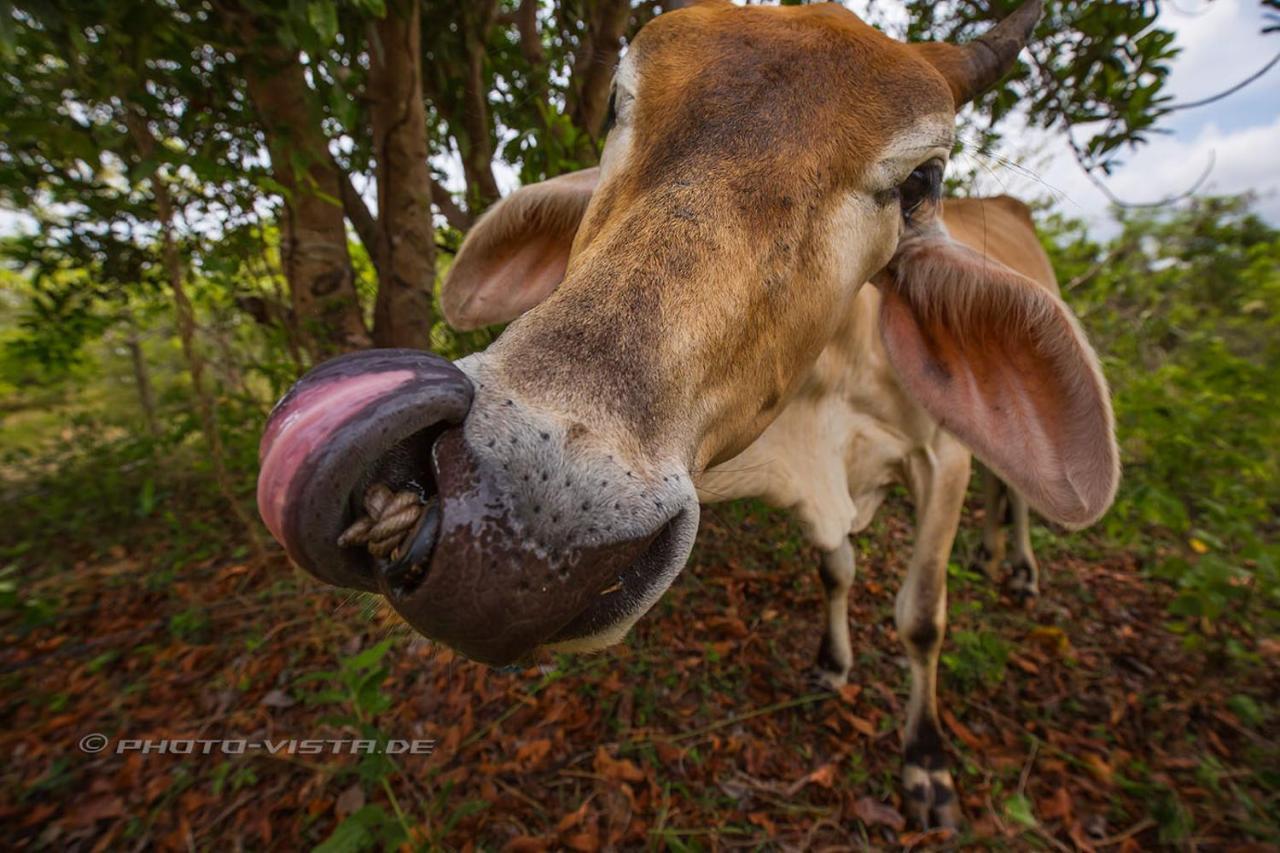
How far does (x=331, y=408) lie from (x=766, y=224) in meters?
0.99

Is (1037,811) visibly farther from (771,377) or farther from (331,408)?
(331,408)

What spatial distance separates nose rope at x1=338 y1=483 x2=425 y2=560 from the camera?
0.81m

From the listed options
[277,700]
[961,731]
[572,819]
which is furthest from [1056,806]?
[277,700]

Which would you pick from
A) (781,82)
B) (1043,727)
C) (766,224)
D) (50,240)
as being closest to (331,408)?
(766,224)

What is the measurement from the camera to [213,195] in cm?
275

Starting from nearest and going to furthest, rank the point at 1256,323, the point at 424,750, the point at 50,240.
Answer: the point at 424,750, the point at 50,240, the point at 1256,323

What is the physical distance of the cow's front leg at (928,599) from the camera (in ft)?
8.71

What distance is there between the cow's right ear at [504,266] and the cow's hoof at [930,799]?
2789 millimetres

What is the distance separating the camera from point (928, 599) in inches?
109

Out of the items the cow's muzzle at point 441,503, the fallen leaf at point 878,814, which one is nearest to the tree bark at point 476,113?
the cow's muzzle at point 441,503

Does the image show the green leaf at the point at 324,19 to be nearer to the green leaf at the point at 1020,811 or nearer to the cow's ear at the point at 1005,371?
the cow's ear at the point at 1005,371

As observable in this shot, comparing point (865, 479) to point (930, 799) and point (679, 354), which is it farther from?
point (679, 354)

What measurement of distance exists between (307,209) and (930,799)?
400 cm

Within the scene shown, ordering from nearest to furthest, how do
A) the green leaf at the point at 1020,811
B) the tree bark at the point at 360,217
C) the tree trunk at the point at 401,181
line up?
the green leaf at the point at 1020,811 < the tree trunk at the point at 401,181 < the tree bark at the point at 360,217
